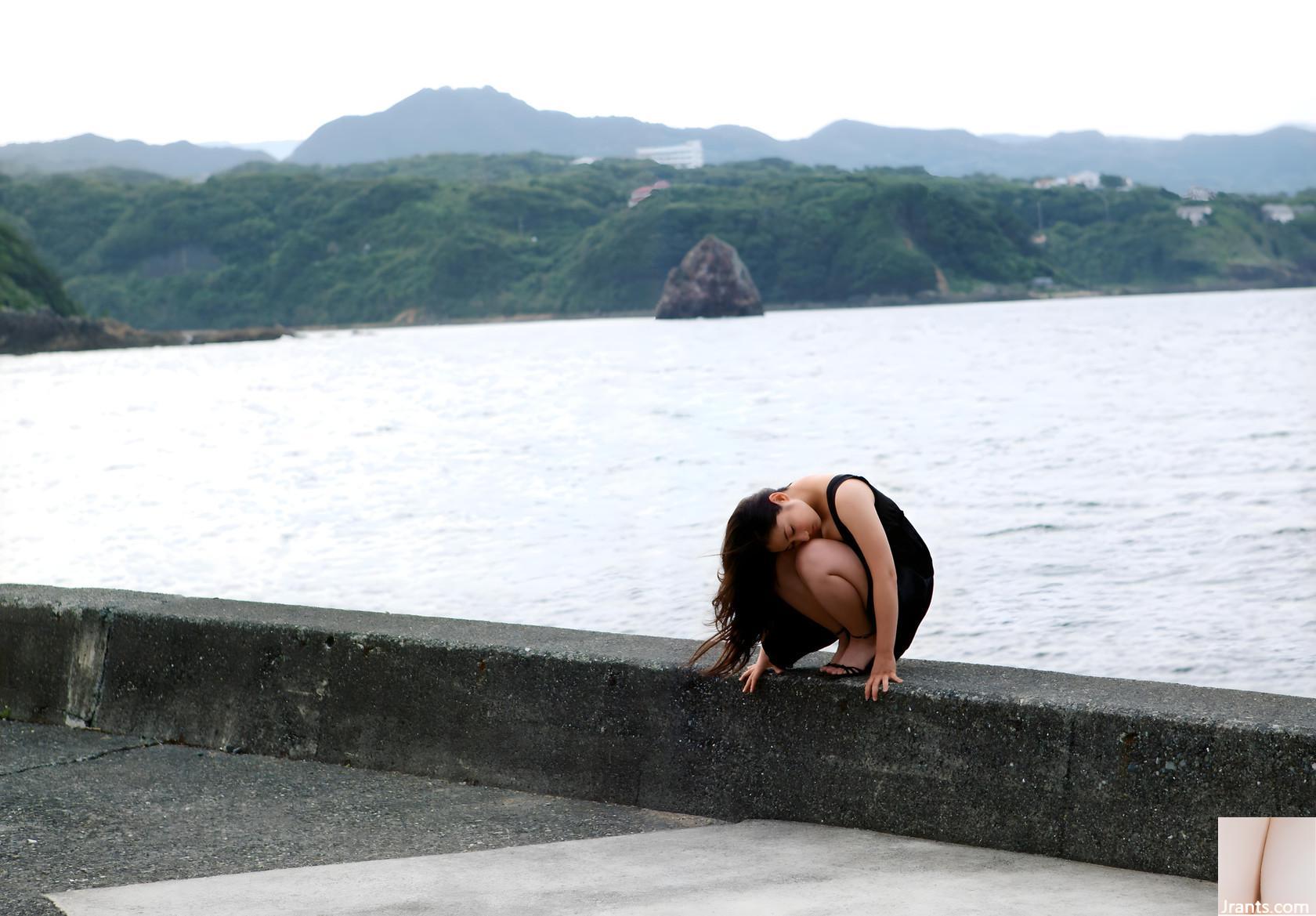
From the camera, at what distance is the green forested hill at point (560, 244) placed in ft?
509

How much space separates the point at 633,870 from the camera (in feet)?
12.8

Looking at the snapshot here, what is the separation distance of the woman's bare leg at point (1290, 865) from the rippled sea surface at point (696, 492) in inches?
96.6

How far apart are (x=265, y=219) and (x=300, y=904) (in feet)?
569

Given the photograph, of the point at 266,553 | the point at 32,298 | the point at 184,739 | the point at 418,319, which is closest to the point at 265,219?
the point at 418,319

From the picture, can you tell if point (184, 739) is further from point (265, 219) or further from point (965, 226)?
point (265, 219)

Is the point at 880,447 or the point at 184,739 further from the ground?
the point at 184,739

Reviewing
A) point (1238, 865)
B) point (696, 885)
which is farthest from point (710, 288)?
point (1238, 865)

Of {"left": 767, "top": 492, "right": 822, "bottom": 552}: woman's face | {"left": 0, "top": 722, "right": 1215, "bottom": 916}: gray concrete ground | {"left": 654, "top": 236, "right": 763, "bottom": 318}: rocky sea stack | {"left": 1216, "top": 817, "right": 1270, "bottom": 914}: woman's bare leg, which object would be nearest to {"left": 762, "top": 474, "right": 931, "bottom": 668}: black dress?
{"left": 767, "top": 492, "right": 822, "bottom": 552}: woman's face

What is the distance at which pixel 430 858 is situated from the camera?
13.4 feet

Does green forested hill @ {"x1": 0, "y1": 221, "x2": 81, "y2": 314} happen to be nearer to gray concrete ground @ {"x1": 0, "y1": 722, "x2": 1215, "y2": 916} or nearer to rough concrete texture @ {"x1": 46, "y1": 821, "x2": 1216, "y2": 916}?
gray concrete ground @ {"x1": 0, "y1": 722, "x2": 1215, "y2": 916}

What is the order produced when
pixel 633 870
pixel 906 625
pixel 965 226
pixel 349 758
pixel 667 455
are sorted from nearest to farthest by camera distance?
pixel 633 870
pixel 906 625
pixel 349 758
pixel 667 455
pixel 965 226

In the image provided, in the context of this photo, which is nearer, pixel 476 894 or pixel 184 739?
pixel 476 894

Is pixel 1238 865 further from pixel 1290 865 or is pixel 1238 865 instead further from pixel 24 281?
pixel 24 281

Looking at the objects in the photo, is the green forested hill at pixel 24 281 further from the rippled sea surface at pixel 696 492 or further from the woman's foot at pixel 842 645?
the woman's foot at pixel 842 645
